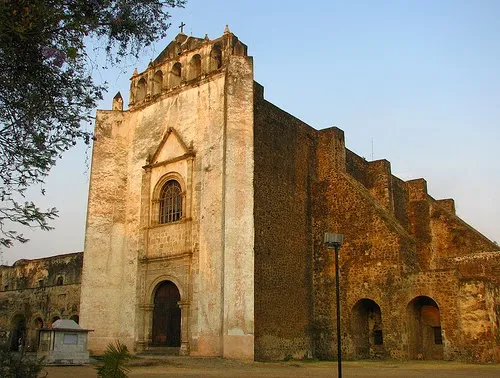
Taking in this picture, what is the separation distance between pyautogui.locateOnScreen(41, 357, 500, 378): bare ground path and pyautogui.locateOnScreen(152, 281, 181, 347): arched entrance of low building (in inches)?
85.1

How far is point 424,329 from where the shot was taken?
18.1 metres

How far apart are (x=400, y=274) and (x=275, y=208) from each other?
4.51 meters

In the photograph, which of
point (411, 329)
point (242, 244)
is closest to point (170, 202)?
point (242, 244)

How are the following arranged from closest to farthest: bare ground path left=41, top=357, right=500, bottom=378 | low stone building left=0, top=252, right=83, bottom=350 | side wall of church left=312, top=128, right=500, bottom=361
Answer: bare ground path left=41, top=357, right=500, bottom=378 → side wall of church left=312, top=128, right=500, bottom=361 → low stone building left=0, top=252, right=83, bottom=350

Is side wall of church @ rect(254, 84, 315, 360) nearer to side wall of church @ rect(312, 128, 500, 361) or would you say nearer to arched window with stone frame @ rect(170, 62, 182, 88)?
side wall of church @ rect(312, 128, 500, 361)

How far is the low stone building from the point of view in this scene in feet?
89.6

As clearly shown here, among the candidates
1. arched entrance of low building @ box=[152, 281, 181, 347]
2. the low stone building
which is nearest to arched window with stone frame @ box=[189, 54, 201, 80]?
arched entrance of low building @ box=[152, 281, 181, 347]

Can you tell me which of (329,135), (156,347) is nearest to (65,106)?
(156,347)

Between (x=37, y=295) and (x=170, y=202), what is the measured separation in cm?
1383

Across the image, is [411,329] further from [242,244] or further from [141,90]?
[141,90]

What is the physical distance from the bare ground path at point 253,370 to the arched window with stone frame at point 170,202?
5164 millimetres

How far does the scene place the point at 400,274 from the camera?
17781mm

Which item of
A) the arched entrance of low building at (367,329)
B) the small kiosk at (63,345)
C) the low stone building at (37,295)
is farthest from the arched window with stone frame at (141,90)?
the arched entrance of low building at (367,329)

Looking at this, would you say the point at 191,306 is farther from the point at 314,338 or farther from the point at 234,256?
the point at 314,338
